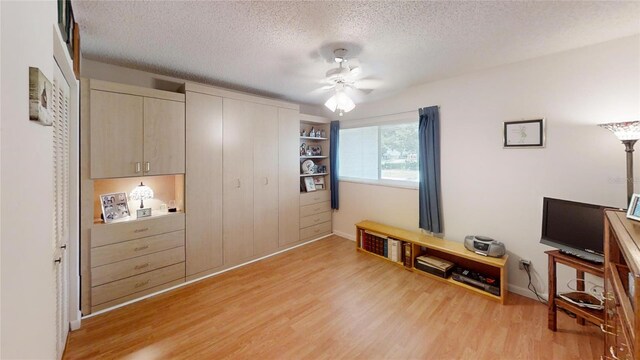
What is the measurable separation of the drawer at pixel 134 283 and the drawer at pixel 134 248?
8.6 inches

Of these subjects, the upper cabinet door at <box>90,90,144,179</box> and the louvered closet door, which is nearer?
Answer: the louvered closet door

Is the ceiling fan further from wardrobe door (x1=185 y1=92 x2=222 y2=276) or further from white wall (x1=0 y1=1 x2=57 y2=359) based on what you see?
white wall (x1=0 y1=1 x2=57 y2=359)

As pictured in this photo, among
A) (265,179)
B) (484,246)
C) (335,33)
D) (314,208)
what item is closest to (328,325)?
(484,246)

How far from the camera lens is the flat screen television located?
192cm

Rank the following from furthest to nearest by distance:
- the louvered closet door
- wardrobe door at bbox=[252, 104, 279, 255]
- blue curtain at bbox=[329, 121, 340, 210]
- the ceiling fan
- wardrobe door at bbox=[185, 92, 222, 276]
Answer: blue curtain at bbox=[329, 121, 340, 210], wardrobe door at bbox=[252, 104, 279, 255], wardrobe door at bbox=[185, 92, 222, 276], the ceiling fan, the louvered closet door

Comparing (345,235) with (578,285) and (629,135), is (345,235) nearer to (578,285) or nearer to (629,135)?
(578,285)

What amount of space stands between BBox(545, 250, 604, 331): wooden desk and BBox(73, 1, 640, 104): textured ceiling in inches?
70.3

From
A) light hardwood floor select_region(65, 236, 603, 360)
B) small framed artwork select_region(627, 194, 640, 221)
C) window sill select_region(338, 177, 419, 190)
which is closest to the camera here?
small framed artwork select_region(627, 194, 640, 221)

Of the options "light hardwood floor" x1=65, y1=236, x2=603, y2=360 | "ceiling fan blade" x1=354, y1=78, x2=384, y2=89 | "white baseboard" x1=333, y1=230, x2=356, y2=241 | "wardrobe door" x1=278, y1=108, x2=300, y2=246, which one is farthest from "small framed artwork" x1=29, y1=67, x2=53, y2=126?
"white baseboard" x1=333, y1=230, x2=356, y2=241

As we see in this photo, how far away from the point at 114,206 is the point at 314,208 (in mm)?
2707

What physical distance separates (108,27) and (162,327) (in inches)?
96.0

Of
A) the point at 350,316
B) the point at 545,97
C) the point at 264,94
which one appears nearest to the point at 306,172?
the point at 264,94

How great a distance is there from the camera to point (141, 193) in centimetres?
275

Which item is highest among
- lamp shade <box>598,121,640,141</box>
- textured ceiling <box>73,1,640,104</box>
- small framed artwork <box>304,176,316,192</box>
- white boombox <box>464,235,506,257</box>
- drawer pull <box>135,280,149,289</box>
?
textured ceiling <box>73,1,640,104</box>
